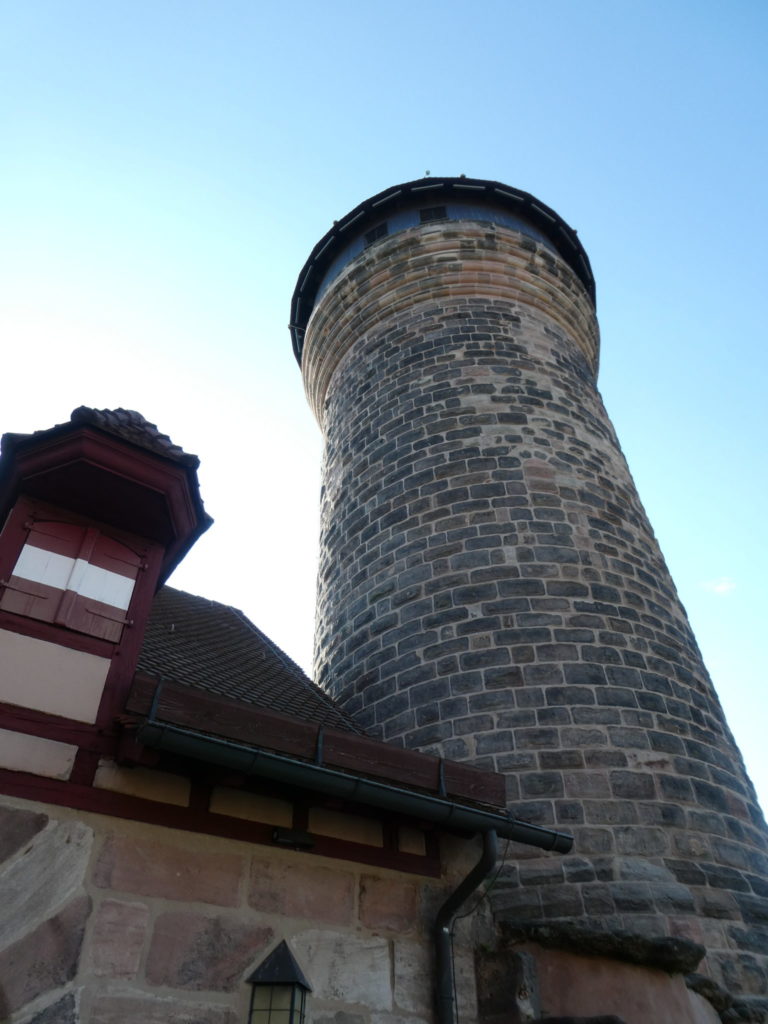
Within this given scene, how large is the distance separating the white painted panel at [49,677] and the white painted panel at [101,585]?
0.30 meters

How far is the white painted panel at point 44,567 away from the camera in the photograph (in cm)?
365

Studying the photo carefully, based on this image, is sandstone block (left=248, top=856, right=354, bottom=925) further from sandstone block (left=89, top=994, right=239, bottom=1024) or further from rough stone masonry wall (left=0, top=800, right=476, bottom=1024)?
sandstone block (left=89, top=994, right=239, bottom=1024)

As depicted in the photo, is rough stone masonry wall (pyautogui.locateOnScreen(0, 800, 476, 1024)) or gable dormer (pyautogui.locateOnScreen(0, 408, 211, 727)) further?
gable dormer (pyautogui.locateOnScreen(0, 408, 211, 727))

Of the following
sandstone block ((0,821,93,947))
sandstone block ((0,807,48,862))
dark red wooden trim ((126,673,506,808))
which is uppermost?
dark red wooden trim ((126,673,506,808))

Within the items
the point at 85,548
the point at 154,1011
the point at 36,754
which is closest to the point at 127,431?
the point at 85,548

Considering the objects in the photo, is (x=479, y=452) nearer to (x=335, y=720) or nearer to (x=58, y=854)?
(x=335, y=720)

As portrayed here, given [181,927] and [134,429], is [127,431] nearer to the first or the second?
[134,429]

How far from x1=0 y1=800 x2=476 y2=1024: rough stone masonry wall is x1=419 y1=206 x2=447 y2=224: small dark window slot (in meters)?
7.35

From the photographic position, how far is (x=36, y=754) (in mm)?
3195

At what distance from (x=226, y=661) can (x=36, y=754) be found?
2168 mm

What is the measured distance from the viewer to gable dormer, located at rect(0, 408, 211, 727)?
3.43 meters

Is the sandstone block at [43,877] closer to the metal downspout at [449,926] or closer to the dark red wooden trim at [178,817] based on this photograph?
the dark red wooden trim at [178,817]

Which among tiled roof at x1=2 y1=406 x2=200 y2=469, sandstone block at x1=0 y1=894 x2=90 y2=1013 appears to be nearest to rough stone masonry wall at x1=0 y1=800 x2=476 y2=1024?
sandstone block at x1=0 y1=894 x2=90 y2=1013

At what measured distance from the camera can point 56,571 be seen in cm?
374
